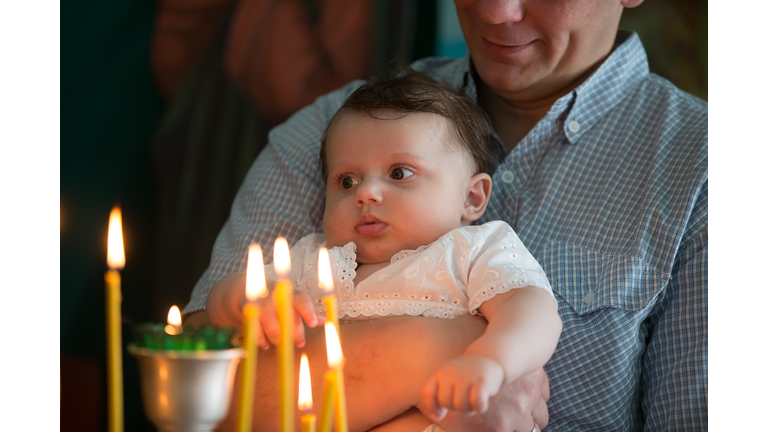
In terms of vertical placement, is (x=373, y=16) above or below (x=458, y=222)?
above

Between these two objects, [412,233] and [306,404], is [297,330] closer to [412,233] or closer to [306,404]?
[306,404]

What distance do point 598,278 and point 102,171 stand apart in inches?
71.0

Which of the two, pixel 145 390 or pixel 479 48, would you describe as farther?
pixel 479 48

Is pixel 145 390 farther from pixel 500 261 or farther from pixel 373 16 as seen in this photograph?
pixel 373 16

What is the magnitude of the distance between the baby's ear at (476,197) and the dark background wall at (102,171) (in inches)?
41.8

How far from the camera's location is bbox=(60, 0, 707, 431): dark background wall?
7.19 ft

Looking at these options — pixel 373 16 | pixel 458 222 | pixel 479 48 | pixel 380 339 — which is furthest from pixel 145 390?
pixel 373 16

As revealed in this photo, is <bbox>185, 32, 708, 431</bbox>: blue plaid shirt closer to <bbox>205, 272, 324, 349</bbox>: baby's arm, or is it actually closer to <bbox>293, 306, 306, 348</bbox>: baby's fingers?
<bbox>205, 272, 324, 349</bbox>: baby's arm

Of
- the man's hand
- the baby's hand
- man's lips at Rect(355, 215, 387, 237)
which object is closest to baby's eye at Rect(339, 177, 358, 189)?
man's lips at Rect(355, 215, 387, 237)

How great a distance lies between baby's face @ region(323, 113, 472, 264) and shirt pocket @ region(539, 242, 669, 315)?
10.6 inches

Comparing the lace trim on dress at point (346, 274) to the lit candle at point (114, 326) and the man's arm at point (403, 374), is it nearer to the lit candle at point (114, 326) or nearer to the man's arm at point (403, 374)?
the man's arm at point (403, 374)

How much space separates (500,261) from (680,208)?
52 centimetres

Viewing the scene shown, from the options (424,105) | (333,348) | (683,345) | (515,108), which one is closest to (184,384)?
(333,348)

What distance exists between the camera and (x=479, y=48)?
1.66m
